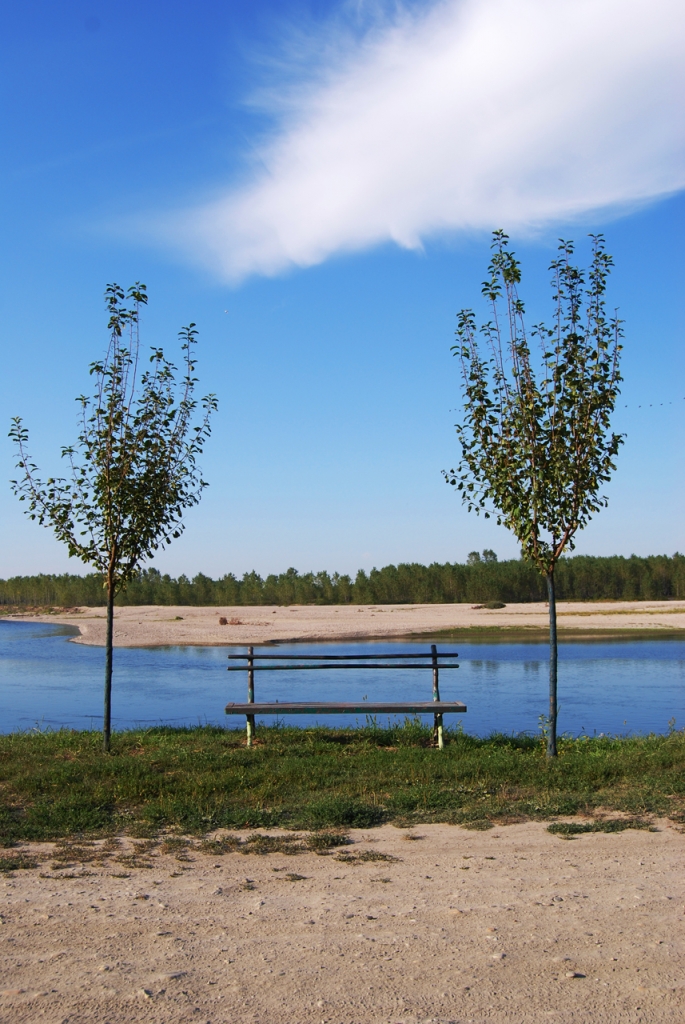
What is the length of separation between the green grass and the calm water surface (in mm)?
4615

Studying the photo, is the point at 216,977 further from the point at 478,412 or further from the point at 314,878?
the point at 478,412

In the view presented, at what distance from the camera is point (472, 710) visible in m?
18.5

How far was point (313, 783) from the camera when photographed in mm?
8906

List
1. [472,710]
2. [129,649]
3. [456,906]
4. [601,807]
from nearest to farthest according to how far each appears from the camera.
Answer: [456,906] → [601,807] → [472,710] → [129,649]

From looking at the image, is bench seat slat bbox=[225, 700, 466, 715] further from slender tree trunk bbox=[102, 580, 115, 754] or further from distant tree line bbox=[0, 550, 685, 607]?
distant tree line bbox=[0, 550, 685, 607]

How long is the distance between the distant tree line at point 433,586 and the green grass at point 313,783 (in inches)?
3471

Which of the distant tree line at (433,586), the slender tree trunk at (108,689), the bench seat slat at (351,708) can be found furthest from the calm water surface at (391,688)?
the distant tree line at (433,586)

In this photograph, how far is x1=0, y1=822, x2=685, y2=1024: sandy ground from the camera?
411 centimetres

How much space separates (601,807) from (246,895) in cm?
390

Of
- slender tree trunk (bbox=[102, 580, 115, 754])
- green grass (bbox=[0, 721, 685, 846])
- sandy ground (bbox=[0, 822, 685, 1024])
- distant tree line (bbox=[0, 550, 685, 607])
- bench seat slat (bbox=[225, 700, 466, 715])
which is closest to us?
sandy ground (bbox=[0, 822, 685, 1024])

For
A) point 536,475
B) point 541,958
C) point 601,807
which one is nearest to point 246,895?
point 541,958

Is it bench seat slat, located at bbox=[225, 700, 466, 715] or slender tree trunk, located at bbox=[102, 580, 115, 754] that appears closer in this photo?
slender tree trunk, located at bbox=[102, 580, 115, 754]

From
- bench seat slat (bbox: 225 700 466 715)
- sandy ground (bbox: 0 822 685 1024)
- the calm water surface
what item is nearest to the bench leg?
bench seat slat (bbox: 225 700 466 715)

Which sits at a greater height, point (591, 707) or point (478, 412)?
point (478, 412)
